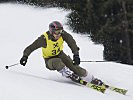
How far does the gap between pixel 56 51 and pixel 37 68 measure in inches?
105

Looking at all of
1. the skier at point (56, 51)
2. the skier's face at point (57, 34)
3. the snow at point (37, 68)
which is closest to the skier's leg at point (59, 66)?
the skier at point (56, 51)

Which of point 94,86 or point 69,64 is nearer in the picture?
point 94,86

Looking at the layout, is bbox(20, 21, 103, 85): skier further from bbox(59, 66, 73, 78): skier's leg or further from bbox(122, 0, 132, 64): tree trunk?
bbox(122, 0, 132, 64): tree trunk

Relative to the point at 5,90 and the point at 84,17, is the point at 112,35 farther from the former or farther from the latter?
the point at 5,90

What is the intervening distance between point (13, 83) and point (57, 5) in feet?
61.4

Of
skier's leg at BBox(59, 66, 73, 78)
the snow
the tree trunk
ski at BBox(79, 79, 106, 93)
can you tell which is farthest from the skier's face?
the tree trunk

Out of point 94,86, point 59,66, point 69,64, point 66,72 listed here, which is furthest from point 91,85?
point 69,64

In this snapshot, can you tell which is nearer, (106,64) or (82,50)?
(106,64)

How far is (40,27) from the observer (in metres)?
22.4

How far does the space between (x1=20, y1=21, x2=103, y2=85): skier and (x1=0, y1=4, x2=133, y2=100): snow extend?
1.04ft

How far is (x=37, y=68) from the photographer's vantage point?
36.1 ft

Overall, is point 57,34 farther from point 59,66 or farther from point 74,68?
point 74,68

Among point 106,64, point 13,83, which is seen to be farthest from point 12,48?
point 13,83

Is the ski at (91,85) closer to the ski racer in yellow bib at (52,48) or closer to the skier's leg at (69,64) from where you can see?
the skier's leg at (69,64)
